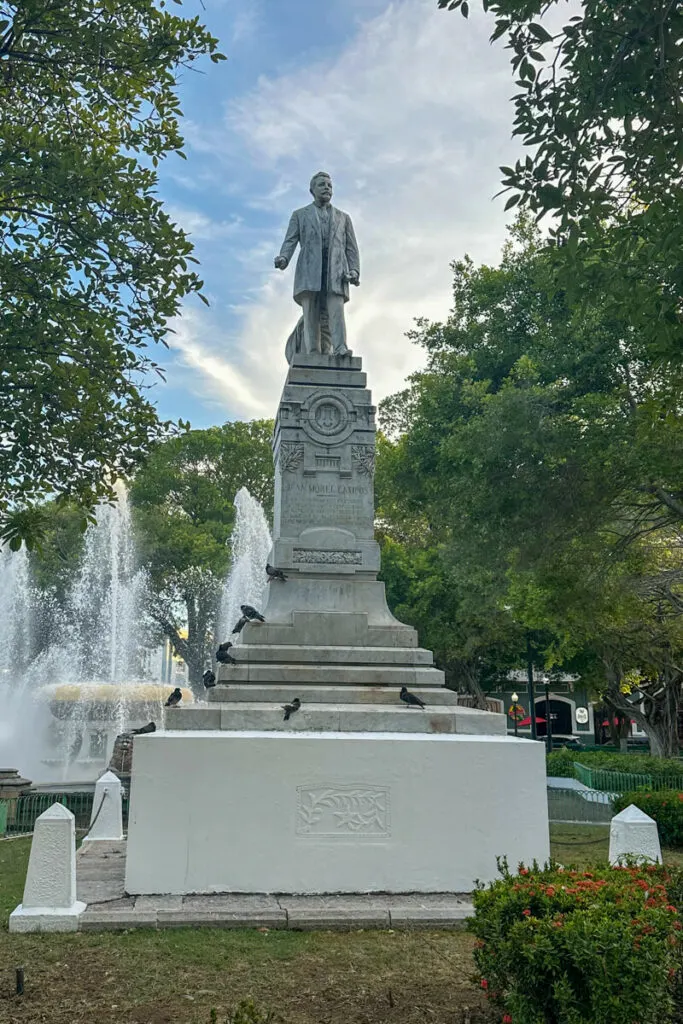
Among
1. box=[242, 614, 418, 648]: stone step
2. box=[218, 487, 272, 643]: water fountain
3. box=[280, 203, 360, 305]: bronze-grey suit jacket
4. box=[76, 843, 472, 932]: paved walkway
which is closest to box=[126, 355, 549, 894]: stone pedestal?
box=[76, 843, 472, 932]: paved walkway

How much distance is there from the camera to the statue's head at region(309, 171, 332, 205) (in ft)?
37.8

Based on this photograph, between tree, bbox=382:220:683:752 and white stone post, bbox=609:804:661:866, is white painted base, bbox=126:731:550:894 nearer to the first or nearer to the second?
white stone post, bbox=609:804:661:866

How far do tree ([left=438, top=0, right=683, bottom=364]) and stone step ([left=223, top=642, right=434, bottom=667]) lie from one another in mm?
4415

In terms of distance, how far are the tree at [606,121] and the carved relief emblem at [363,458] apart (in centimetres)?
446

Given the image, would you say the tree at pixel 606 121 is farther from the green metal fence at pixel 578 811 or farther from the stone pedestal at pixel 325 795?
the green metal fence at pixel 578 811

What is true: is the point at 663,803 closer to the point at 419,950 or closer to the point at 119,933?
the point at 419,950

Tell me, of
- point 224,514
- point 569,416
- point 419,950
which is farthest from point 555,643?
point 419,950

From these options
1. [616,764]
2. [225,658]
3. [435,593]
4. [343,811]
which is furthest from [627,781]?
[343,811]

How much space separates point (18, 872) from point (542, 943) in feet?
25.7

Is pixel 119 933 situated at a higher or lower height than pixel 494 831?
lower

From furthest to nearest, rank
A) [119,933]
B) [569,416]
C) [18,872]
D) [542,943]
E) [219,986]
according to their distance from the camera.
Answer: [569,416]
[18,872]
[119,933]
[219,986]
[542,943]

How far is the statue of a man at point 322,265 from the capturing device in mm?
11250

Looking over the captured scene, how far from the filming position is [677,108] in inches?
235

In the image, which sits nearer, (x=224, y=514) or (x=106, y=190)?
(x=106, y=190)
